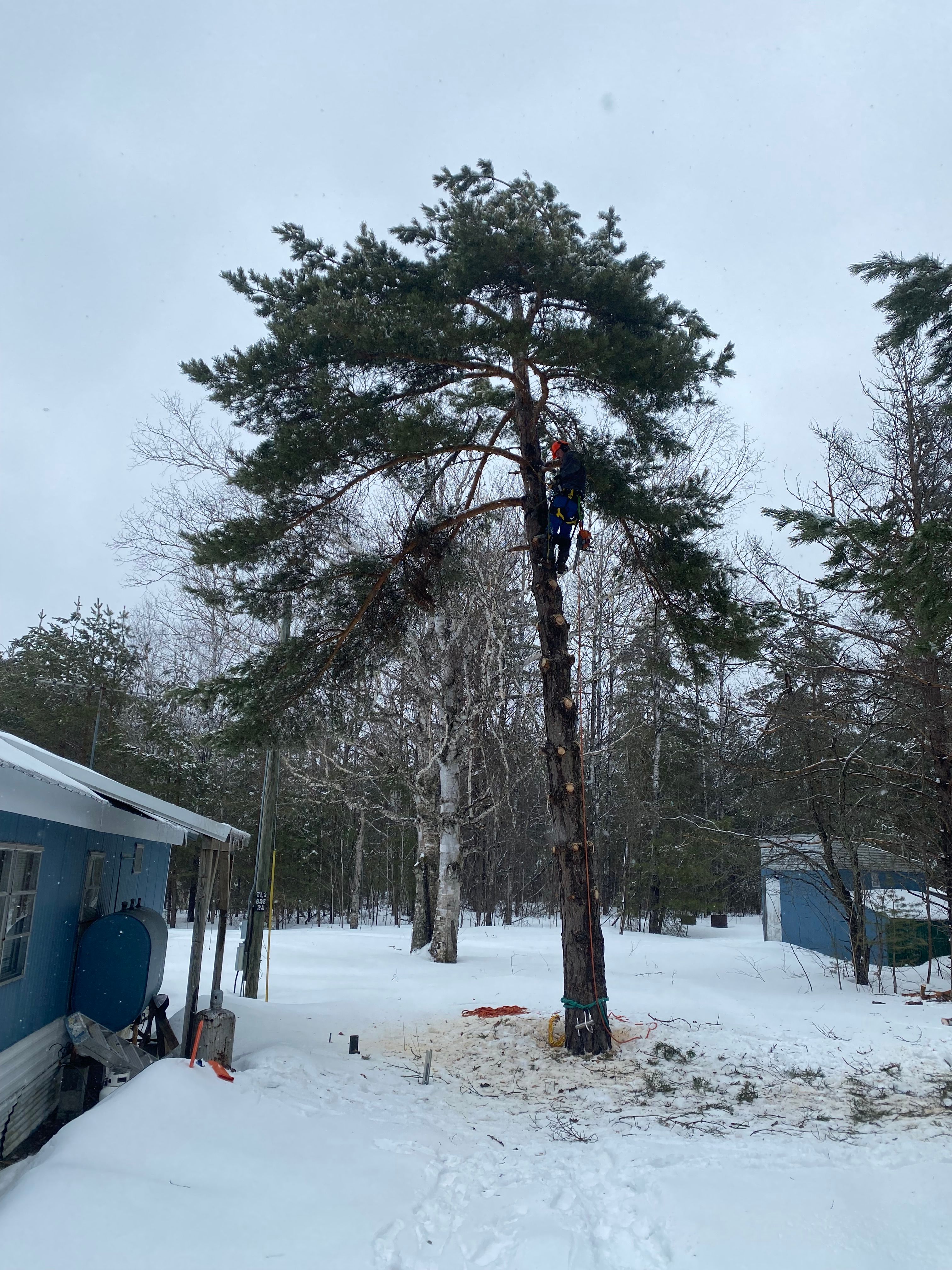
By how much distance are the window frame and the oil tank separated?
1.27 metres

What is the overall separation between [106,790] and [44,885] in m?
0.99

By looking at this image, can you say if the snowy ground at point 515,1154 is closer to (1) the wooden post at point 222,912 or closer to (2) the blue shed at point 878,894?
(1) the wooden post at point 222,912

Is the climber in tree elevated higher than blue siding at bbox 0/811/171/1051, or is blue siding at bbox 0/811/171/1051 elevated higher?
the climber in tree

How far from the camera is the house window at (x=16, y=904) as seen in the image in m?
5.73

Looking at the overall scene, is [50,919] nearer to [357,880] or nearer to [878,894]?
[878,894]

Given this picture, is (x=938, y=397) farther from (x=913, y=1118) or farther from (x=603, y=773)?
(x=603, y=773)

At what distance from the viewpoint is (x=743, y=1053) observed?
26.5ft

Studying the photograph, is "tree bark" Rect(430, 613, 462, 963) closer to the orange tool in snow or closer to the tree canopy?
the tree canopy

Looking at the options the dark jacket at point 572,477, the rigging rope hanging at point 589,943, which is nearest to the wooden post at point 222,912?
the rigging rope hanging at point 589,943

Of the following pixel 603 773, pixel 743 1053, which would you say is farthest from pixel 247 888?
pixel 743 1053

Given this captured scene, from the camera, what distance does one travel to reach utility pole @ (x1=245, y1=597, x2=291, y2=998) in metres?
11.5

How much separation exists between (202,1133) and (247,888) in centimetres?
2504

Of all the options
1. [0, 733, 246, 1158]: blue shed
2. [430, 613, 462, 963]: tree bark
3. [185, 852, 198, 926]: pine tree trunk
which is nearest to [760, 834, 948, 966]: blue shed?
[430, 613, 462, 963]: tree bark

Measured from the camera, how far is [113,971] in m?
7.59
